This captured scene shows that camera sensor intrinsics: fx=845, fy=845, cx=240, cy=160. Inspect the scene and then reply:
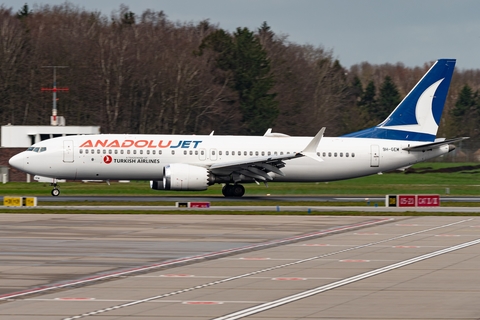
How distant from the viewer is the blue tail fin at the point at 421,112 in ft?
168

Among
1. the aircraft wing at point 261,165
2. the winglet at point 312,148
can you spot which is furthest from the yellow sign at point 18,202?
the winglet at point 312,148

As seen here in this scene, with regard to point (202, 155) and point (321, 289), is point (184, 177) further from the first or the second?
point (321, 289)

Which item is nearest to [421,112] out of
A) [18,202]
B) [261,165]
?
[261,165]

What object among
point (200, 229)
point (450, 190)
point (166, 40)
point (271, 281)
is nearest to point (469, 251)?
point (271, 281)

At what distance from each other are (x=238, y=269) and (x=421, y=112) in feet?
107

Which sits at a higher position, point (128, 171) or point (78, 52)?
point (78, 52)

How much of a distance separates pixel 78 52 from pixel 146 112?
11.5m

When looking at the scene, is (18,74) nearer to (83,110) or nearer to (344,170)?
(83,110)

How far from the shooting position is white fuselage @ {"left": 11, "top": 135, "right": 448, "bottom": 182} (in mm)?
47531

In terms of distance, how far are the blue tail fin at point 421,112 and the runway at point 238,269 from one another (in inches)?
684

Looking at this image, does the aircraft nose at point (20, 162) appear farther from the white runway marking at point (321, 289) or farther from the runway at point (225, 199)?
the white runway marking at point (321, 289)

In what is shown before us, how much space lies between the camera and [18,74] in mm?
94562

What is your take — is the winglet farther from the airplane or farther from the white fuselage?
the white fuselage

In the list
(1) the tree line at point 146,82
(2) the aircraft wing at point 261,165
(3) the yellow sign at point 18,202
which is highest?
(1) the tree line at point 146,82
